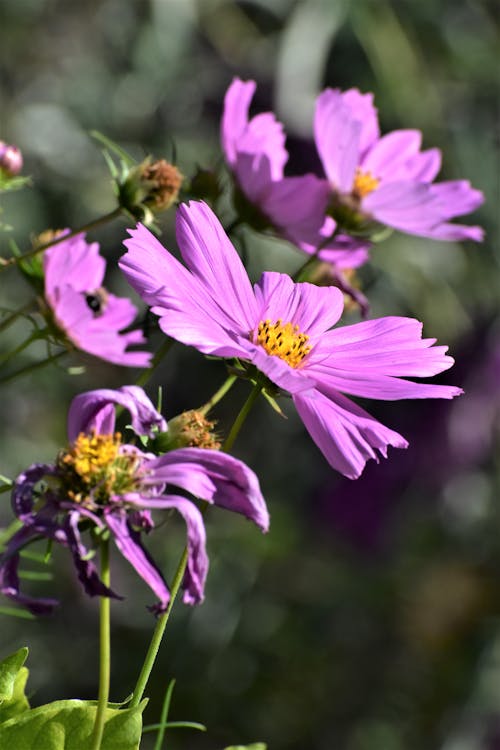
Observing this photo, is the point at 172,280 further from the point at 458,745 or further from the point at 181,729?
the point at 181,729

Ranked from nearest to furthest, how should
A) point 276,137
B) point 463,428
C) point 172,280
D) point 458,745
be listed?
1. point 172,280
2. point 276,137
3. point 458,745
4. point 463,428

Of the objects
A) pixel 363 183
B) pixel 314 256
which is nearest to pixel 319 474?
pixel 363 183

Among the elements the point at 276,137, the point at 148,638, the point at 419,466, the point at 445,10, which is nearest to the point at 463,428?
the point at 419,466

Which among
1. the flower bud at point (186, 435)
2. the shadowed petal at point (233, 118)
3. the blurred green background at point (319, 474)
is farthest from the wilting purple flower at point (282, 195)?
the blurred green background at point (319, 474)

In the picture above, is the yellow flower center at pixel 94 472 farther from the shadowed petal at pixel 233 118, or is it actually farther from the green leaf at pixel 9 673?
the shadowed petal at pixel 233 118

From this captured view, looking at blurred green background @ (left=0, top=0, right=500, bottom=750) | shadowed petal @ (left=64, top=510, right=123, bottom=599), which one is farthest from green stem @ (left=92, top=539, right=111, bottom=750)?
blurred green background @ (left=0, top=0, right=500, bottom=750)

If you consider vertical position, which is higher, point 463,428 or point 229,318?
point 229,318

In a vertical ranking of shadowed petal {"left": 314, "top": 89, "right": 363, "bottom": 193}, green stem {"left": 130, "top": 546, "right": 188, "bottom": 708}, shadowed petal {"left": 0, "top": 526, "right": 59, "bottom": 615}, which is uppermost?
shadowed petal {"left": 314, "top": 89, "right": 363, "bottom": 193}

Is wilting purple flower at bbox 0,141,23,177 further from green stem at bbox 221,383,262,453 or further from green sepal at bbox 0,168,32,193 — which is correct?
green stem at bbox 221,383,262,453
